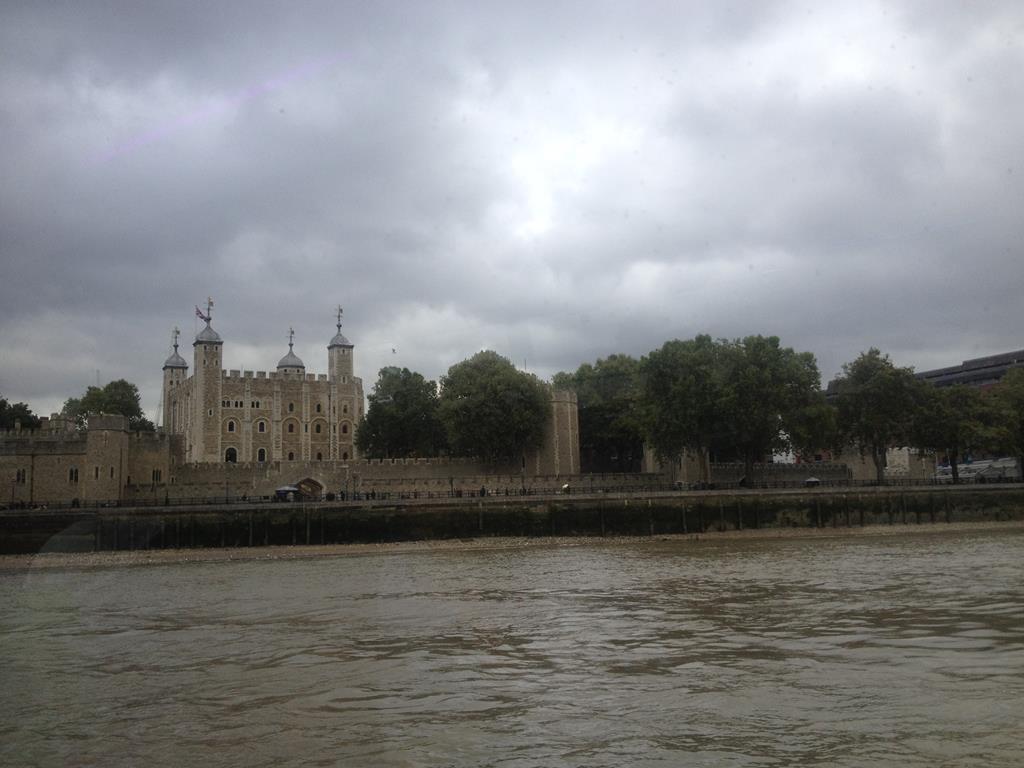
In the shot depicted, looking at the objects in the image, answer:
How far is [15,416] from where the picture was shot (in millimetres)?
69062

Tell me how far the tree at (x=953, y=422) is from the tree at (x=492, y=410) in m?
24.4

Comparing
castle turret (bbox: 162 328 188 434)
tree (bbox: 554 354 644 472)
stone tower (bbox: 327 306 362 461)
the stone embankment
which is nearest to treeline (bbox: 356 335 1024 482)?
tree (bbox: 554 354 644 472)

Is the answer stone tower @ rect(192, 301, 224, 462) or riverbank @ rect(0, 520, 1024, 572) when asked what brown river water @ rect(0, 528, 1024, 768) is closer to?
riverbank @ rect(0, 520, 1024, 572)

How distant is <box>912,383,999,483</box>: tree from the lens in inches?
2151

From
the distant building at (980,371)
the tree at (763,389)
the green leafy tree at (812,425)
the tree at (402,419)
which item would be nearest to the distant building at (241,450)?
the tree at (402,419)

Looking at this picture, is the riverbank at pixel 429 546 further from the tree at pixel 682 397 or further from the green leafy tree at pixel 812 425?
the tree at pixel 682 397

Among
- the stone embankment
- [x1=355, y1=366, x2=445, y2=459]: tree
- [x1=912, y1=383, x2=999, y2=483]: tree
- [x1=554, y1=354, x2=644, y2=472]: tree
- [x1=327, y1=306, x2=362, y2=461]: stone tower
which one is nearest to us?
the stone embankment

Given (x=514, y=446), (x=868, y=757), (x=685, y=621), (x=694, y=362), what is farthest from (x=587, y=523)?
(x=868, y=757)

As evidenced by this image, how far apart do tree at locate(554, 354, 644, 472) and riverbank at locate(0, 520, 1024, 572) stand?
1956cm

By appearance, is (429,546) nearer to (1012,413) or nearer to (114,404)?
(1012,413)

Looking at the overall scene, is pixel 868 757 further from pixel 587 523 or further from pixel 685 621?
pixel 587 523

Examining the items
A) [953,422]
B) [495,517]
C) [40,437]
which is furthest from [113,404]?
[953,422]

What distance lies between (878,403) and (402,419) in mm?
34370

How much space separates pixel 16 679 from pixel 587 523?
108 feet
